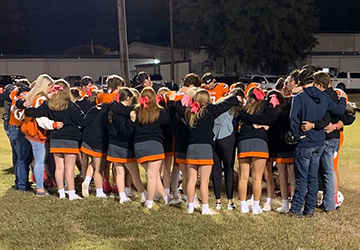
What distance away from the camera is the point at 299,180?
207 inches

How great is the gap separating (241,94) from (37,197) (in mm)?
3419

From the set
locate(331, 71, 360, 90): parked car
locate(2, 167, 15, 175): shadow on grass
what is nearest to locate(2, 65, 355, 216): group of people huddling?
locate(2, 167, 15, 175): shadow on grass

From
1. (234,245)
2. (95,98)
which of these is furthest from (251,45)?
(234,245)

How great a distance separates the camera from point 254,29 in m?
34.2

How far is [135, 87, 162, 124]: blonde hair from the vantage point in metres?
5.43

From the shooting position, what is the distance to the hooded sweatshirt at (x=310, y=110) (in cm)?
506

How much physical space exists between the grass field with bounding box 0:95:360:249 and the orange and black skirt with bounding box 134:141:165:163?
0.73m

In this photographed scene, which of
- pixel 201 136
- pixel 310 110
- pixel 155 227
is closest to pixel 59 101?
pixel 201 136

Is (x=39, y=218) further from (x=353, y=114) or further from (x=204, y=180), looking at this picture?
(x=353, y=114)

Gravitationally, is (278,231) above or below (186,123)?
below

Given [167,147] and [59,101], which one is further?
[167,147]

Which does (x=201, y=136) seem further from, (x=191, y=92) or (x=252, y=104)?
(x=252, y=104)

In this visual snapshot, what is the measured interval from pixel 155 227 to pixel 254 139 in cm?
168

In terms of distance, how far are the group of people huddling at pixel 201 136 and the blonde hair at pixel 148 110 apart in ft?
0.04
